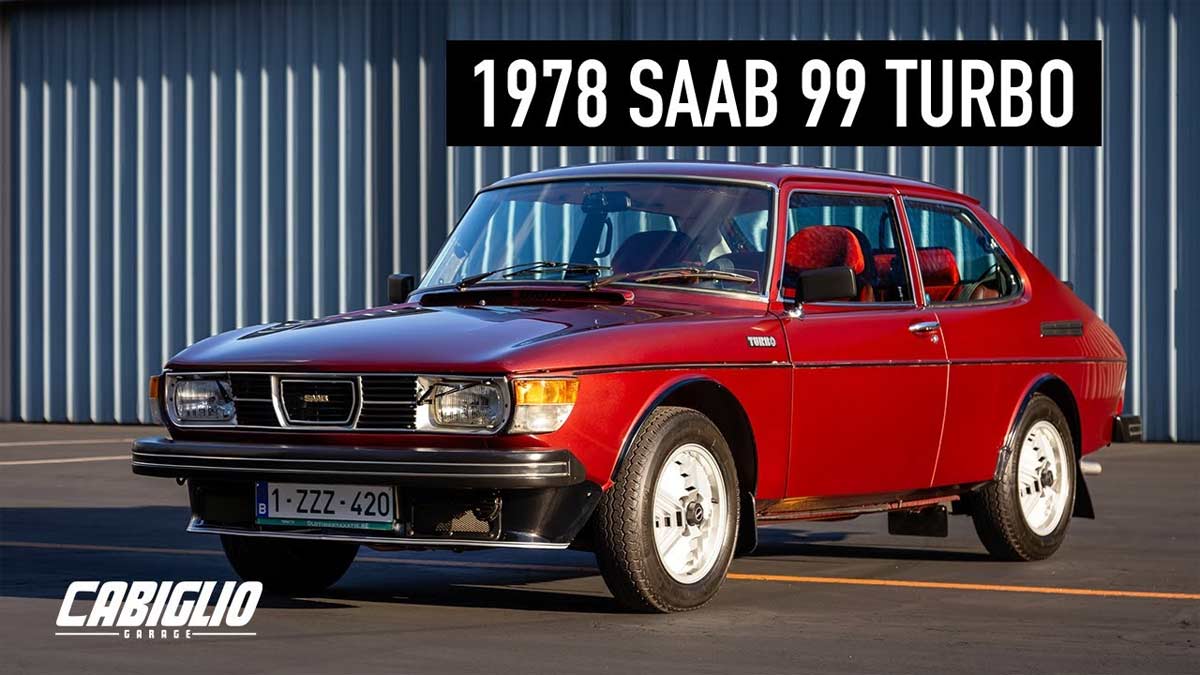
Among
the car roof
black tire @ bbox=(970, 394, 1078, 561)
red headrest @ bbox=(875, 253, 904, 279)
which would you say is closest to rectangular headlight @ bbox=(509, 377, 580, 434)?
the car roof

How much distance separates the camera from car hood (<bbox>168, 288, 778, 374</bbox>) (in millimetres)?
7301

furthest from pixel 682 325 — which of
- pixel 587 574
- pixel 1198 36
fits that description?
pixel 1198 36

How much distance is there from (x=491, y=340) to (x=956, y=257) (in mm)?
3312

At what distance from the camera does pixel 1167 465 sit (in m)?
17.2

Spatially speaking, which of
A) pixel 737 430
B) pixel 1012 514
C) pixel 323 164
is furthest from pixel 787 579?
pixel 323 164

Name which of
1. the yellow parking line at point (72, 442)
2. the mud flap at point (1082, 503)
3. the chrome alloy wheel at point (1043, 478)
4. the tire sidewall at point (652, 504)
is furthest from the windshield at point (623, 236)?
the yellow parking line at point (72, 442)

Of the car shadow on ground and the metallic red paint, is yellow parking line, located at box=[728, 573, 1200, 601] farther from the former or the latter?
the car shadow on ground

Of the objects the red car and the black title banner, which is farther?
the black title banner

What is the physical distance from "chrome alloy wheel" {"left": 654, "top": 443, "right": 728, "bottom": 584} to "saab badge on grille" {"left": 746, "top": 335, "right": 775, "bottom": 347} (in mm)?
527

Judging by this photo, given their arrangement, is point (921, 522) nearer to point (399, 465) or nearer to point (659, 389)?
point (659, 389)

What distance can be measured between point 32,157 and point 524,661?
824 inches

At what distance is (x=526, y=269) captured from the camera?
8.66 m

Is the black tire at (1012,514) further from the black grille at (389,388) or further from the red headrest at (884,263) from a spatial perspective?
the black grille at (389,388)

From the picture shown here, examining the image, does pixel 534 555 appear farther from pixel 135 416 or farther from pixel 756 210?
pixel 135 416
